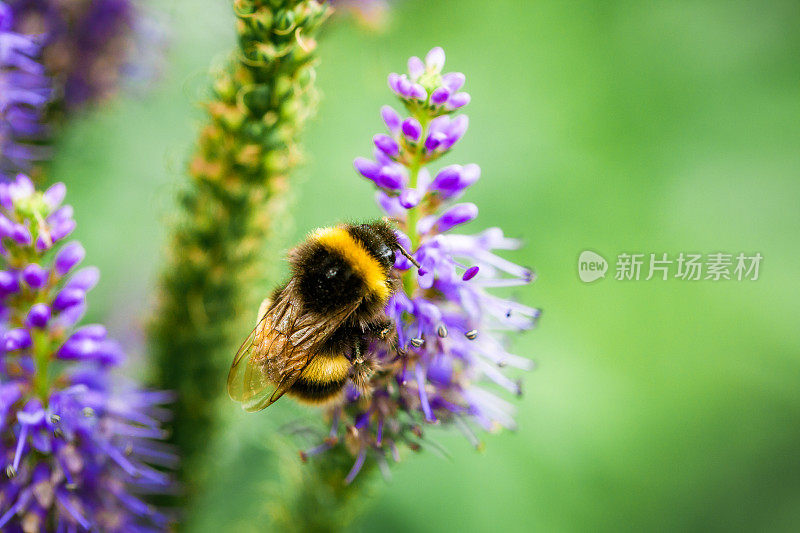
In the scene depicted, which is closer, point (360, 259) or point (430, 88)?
point (430, 88)

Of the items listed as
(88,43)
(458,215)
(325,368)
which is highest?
(88,43)

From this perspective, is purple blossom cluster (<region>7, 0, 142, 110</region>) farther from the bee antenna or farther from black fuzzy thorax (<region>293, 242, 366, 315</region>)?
the bee antenna

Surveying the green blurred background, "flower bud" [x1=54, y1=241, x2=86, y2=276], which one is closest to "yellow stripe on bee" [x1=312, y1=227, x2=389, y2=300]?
"flower bud" [x1=54, y1=241, x2=86, y2=276]

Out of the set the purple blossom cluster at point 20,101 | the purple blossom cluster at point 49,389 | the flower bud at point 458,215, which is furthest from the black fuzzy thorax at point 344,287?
the purple blossom cluster at point 20,101

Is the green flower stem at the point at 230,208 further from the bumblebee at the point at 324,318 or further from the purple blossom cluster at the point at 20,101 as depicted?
the purple blossom cluster at the point at 20,101

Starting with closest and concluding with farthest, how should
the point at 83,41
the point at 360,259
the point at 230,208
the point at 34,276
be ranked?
1. the point at 34,276
2. the point at 360,259
3. the point at 230,208
4. the point at 83,41

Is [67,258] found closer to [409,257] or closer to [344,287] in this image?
[344,287]

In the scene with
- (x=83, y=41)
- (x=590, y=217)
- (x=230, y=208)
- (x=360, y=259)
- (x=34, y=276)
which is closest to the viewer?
(x=34, y=276)

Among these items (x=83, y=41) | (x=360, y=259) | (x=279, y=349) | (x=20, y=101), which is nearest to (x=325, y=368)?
(x=279, y=349)
